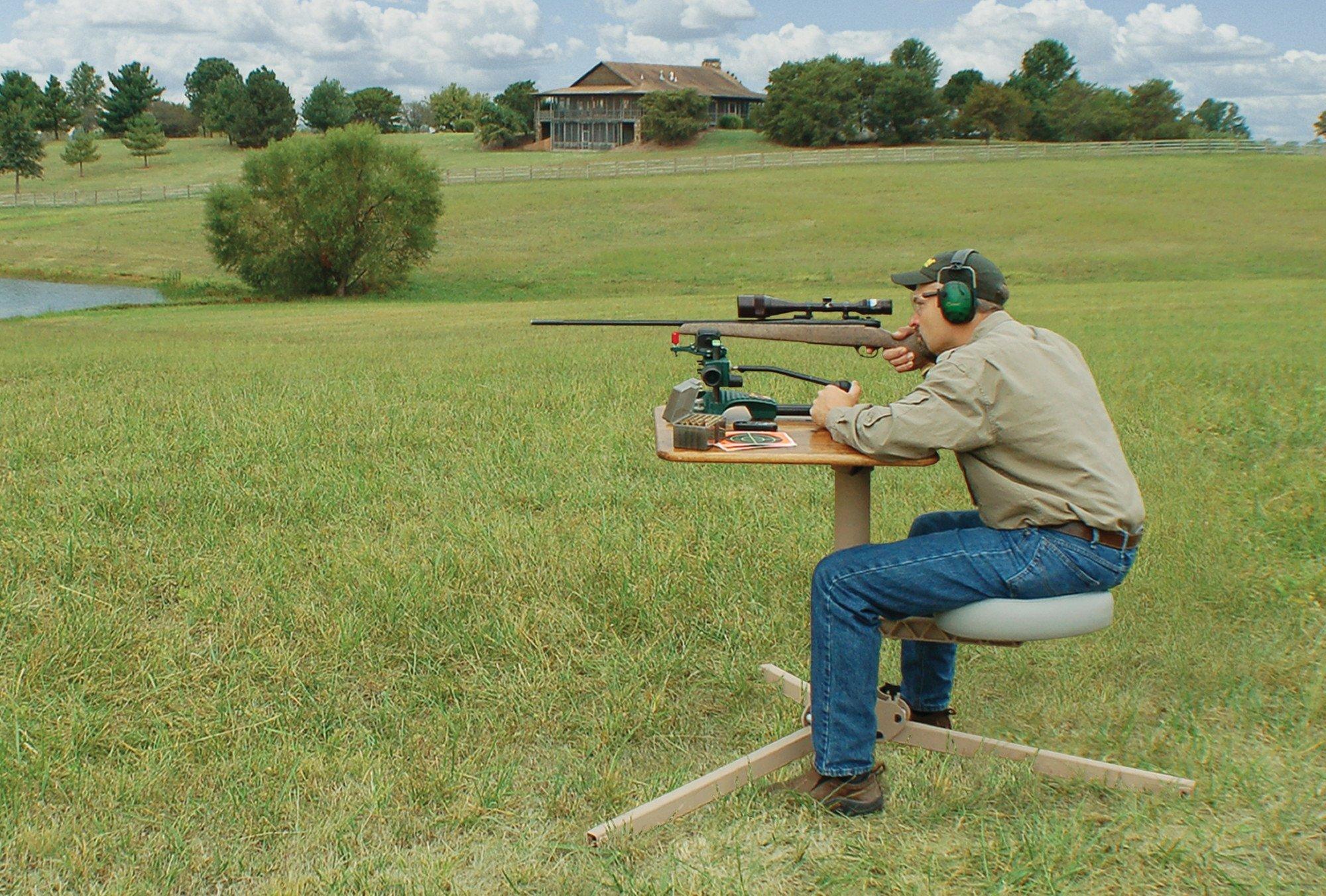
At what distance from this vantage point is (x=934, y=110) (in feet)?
352

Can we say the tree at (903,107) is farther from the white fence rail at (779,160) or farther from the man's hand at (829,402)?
the man's hand at (829,402)

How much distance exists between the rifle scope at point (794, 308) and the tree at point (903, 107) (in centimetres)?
10632

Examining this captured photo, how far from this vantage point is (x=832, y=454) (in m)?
4.23

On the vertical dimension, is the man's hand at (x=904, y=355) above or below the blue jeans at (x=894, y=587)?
above

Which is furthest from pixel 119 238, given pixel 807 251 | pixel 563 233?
pixel 807 251

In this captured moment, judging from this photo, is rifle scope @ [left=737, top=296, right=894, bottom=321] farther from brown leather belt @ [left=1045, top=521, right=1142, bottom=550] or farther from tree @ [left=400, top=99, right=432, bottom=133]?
tree @ [left=400, top=99, right=432, bottom=133]

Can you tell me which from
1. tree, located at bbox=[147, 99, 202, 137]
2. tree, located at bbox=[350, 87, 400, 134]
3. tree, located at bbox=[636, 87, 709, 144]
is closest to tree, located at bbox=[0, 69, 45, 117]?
tree, located at bbox=[147, 99, 202, 137]

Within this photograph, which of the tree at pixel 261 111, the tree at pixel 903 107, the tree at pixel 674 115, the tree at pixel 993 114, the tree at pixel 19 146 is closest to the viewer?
the tree at pixel 19 146

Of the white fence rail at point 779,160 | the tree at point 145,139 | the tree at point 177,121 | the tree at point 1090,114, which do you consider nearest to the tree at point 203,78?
the tree at point 177,121

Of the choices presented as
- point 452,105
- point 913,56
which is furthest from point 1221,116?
point 452,105

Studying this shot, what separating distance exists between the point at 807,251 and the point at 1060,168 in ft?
106

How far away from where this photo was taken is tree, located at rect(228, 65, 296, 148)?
4956 inches

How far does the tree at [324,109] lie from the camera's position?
455 feet

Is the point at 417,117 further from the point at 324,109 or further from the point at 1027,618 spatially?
the point at 1027,618
